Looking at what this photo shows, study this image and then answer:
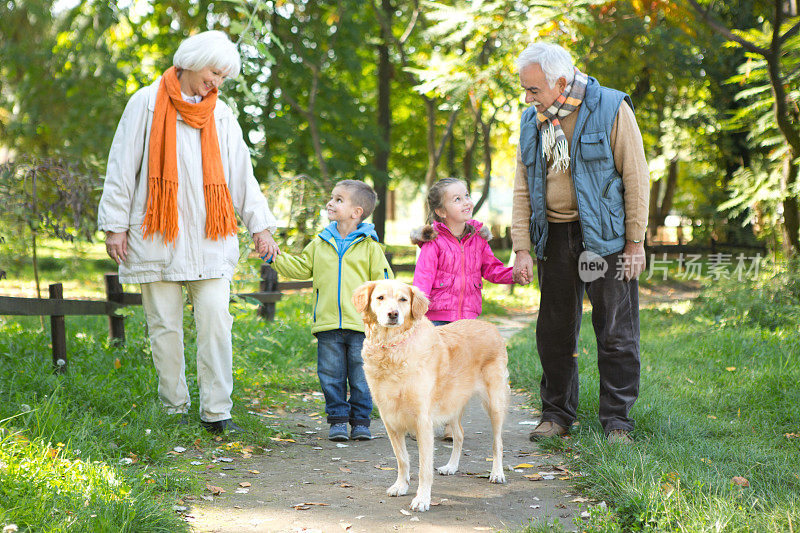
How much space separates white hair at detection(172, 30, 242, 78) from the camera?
4570mm

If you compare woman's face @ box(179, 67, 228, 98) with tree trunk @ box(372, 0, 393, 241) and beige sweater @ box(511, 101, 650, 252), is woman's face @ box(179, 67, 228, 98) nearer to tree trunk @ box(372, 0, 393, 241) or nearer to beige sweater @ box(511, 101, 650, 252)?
beige sweater @ box(511, 101, 650, 252)

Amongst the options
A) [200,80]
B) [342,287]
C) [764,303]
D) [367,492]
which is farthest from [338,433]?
[764,303]

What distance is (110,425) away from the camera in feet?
14.6

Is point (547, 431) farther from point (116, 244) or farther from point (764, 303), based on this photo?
point (764, 303)

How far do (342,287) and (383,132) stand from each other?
13820 millimetres

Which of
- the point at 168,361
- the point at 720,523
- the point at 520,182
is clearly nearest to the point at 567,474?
the point at 720,523

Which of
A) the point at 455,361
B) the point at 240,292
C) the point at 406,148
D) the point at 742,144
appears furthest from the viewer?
the point at 406,148

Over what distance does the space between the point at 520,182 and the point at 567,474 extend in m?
2.03

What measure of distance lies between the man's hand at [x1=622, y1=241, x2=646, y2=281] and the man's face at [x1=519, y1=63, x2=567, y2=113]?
1.07 metres

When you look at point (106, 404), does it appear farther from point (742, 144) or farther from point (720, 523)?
point (742, 144)

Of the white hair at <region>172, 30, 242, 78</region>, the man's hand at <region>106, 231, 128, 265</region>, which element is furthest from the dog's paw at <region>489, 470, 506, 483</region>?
the white hair at <region>172, 30, 242, 78</region>

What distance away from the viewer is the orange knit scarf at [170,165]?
464 centimetres

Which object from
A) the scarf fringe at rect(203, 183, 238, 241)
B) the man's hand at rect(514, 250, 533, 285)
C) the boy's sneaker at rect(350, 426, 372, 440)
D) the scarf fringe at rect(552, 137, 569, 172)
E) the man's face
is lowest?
the boy's sneaker at rect(350, 426, 372, 440)

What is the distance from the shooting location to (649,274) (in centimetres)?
1709
